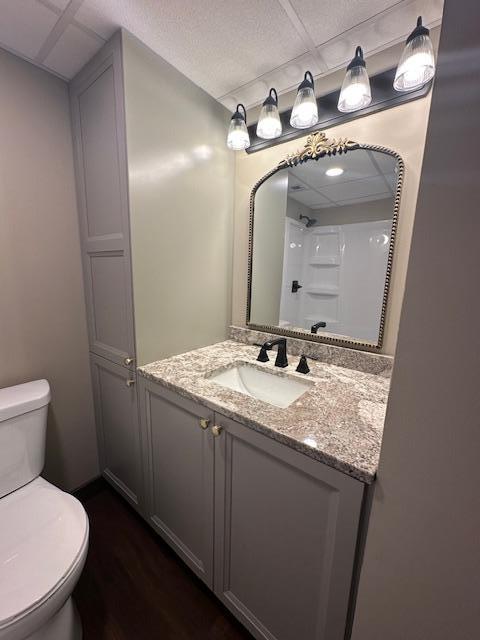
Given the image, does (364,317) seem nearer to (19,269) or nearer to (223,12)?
(223,12)

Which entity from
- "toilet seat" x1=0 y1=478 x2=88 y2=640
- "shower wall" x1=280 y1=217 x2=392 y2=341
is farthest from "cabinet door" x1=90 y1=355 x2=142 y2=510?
"shower wall" x1=280 y1=217 x2=392 y2=341

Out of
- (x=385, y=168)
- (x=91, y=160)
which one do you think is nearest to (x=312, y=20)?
(x=385, y=168)

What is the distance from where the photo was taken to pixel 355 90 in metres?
0.97

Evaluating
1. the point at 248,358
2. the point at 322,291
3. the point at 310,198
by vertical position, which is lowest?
the point at 248,358

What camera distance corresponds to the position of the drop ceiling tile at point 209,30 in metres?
0.86

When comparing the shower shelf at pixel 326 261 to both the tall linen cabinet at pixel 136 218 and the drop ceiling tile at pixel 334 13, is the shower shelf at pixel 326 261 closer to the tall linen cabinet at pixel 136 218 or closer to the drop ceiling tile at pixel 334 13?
the tall linen cabinet at pixel 136 218

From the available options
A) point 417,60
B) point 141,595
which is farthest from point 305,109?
point 141,595

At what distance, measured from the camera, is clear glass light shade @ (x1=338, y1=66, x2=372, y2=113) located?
0.95 m

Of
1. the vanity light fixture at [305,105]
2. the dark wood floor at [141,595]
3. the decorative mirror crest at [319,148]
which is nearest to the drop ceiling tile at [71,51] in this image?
the vanity light fixture at [305,105]

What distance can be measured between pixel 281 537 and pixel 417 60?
61.8 inches

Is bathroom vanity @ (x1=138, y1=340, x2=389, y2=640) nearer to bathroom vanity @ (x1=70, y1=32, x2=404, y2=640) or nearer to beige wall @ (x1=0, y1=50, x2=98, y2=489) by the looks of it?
bathroom vanity @ (x1=70, y1=32, x2=404, y2=640)

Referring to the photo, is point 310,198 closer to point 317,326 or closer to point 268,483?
point 317,326

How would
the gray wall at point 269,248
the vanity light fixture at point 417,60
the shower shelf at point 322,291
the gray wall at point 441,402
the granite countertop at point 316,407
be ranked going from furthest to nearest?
the gray wall at point 269,248, the shower shelf at point 322,291, the vanity light fixture at point 417,60, the granite countertop at point 316,407, the gray wall at point 441,402

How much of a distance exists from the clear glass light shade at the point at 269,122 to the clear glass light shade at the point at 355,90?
272 mm
